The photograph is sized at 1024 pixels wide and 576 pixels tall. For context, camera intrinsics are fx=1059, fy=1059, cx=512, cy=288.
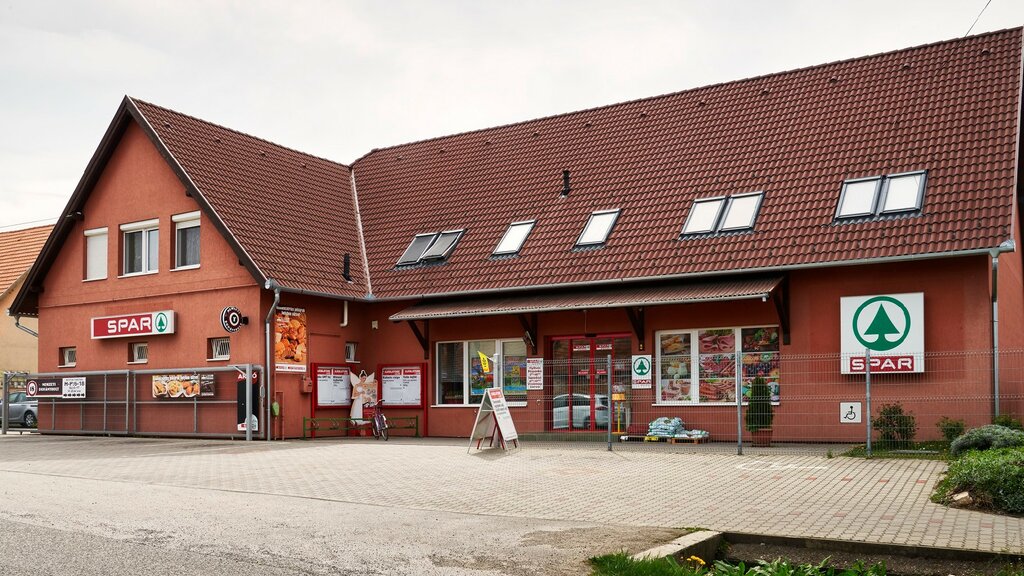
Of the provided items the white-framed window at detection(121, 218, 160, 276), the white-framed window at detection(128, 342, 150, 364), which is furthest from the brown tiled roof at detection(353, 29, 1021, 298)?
the white-framed window at detection(128, 342, 150, 364)

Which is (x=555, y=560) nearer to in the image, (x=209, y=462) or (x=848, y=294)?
(x=209, y=462)

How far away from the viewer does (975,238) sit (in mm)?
16625

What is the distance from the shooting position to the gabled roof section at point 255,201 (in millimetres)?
21922

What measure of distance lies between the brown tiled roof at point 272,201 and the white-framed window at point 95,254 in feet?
10.8

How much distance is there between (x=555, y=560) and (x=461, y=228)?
16.3 meters

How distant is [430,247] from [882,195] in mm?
9870

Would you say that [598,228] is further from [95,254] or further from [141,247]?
[95,254]

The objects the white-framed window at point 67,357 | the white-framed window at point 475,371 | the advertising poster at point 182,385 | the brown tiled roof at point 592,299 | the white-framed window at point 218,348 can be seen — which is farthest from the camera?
the white-framed window at point 67,357

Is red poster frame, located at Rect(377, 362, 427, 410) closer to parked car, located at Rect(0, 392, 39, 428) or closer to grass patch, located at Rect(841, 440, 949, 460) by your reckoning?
grass patch, located at Rect(841, 440, 949, 460)

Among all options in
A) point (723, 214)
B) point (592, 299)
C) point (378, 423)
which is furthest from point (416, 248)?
point (723, 214)

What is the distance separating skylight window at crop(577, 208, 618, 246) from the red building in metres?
0.08

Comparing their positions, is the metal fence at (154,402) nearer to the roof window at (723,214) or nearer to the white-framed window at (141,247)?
the white-framed window at (141,247)

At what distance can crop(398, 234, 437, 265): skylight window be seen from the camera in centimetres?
2366

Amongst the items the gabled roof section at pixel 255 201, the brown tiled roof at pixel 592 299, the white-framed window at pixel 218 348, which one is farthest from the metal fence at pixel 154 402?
the brown tiled roof at pixel 592 299
